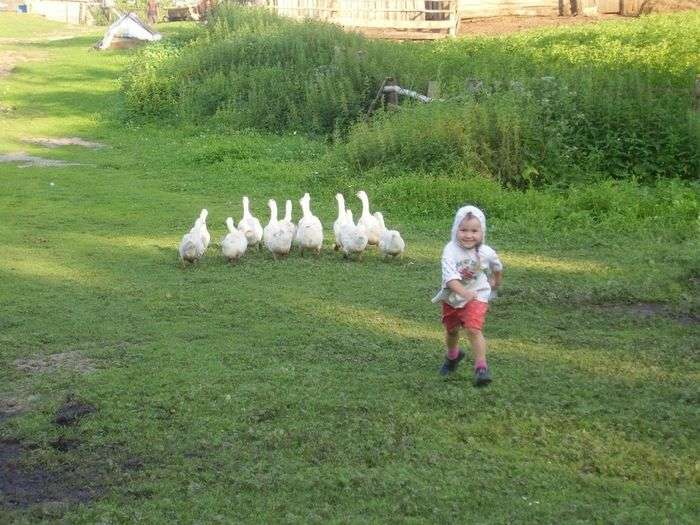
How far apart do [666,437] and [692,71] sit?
1136 centimetres

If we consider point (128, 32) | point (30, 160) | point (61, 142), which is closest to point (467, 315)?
point (30, 160)

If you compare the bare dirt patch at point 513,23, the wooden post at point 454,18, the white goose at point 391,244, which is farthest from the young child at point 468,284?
the wooden post at point 454,18

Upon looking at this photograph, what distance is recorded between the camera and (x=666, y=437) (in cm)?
558

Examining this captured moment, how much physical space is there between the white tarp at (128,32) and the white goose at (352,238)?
2575 centimetres

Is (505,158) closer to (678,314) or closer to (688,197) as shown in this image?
(688,197)

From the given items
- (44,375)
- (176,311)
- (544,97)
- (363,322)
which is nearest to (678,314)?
(363,322)

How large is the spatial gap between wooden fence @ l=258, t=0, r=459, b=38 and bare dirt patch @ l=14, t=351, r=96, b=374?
18465mm

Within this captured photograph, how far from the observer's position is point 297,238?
10.5 m

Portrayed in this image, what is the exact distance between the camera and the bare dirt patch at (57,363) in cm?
705

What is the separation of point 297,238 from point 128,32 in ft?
86.7

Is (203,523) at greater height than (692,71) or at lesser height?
lesser

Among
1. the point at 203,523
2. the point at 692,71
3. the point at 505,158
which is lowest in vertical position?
the point at 203,523

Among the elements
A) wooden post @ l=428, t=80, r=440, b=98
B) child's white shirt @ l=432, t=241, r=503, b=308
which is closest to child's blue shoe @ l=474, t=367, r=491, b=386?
child's white shirt @ l=432, t=241, r=503, b=308

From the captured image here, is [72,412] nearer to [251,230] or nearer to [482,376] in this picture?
[482,376]
